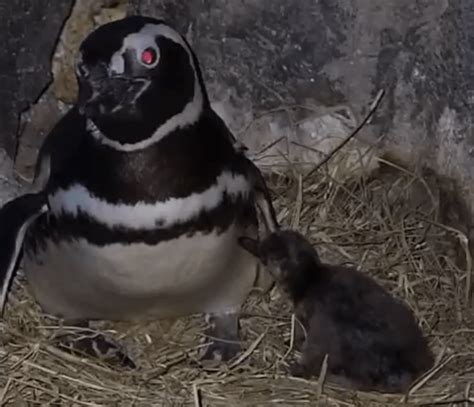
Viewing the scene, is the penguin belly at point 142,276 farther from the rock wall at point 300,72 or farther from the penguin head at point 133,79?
the rock wall at point 300,72

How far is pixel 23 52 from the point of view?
358 centimetres

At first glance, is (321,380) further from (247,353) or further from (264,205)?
(264,205)

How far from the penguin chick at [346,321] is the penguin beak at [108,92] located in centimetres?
46

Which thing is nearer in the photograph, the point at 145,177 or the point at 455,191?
the point at 145,177

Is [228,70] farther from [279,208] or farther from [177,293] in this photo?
[177,293]

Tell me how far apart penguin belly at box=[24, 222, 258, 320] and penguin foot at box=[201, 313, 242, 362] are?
3cm

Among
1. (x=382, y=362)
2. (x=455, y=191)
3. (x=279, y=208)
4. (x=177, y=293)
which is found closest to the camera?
(x=382, y=362)

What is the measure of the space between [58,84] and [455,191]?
0.93 meters

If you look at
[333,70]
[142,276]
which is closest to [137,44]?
[142,276]

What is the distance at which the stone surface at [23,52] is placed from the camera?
11.6 ft

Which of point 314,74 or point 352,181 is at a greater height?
point 314,74

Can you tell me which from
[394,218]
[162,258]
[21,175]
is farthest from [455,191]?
[21,175]

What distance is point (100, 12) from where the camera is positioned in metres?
3.72

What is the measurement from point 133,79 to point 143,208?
263 mm
